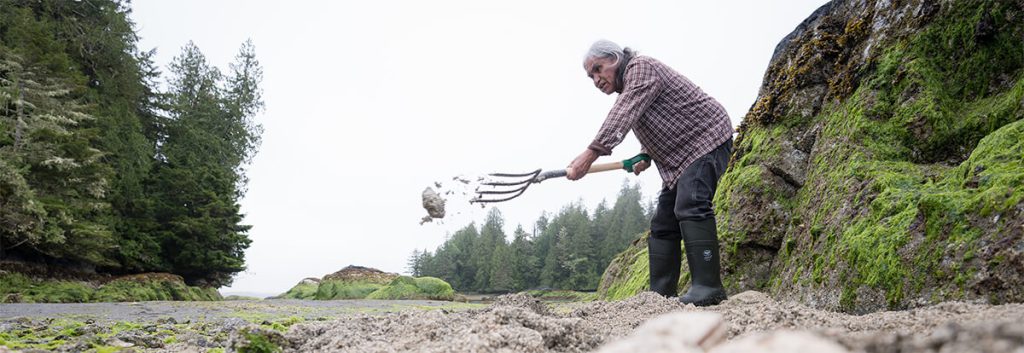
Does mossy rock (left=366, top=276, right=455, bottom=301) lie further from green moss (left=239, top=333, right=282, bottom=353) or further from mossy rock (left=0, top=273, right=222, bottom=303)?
green moss (left=239, top=333, right=282, bottom=353)

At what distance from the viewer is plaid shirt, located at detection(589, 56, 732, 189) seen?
Result: 13.2 ft

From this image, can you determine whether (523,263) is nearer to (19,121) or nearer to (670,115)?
(19,121)

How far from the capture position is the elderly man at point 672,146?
3855 mm

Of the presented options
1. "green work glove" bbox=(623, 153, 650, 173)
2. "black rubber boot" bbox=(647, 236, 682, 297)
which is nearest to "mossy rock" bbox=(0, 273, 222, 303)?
"green work glove" bbox=(623, 153, 650, 173)

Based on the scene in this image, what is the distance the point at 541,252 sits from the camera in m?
70.2

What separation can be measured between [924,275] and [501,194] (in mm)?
3717

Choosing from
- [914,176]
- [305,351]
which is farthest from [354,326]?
[914,176]

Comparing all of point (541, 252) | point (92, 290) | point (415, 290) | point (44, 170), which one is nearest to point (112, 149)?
point (44, 170)

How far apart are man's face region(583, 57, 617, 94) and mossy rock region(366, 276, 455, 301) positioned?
1172cm

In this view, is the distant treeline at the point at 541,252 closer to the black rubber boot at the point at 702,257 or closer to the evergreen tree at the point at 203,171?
the evergreen tree at the point at 203,171

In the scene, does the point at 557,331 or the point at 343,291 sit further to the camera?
the point at 343,291

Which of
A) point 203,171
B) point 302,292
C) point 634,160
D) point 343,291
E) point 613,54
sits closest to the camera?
point 613,54

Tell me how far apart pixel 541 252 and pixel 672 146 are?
66.9 metres

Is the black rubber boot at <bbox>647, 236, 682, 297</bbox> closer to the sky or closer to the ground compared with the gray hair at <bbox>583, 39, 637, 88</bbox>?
closer to the ground
